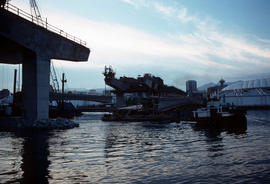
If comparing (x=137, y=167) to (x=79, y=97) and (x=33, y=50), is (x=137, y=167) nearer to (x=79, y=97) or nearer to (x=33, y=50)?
(x=33, y=50)

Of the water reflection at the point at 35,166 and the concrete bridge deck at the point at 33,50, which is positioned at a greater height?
the concrete bridge deck at the point at 33,50

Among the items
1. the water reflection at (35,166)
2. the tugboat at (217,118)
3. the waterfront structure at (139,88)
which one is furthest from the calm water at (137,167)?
the waterfront structure at (139,88)

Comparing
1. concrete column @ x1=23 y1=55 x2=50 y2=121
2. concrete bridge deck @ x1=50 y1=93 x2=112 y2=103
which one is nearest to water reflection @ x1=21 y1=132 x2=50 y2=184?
concrete column @ x1=23 y1=55 x2=50 y2=121

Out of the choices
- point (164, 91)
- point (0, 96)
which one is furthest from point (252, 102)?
point (0, 96)

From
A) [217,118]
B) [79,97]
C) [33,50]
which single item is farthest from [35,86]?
[79,97]

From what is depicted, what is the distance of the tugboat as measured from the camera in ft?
148

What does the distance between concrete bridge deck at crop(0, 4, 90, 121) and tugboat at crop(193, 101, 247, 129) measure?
30.0 meters

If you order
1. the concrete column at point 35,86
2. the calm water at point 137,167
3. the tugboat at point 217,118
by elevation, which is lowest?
the calm water at point 137,167

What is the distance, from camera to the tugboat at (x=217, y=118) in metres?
45.2

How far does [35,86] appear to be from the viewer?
43656 millimetres

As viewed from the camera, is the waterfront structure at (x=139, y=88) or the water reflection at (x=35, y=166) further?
the waterfront structure at (x=139, y=88)

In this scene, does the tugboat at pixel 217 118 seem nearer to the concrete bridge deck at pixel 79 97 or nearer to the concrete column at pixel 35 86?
the concrete column at pixel 35 86

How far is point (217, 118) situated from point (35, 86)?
1325 inches

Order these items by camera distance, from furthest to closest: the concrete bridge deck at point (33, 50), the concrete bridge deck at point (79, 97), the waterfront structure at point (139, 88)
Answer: the concrete bridge deck at point (79, 97) → the waterfront structure at point (139, 88) → the concrete bridge deck at point (33, 50)
